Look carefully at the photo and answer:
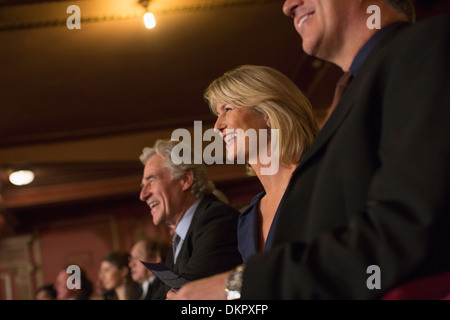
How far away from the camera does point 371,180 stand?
3.03 feet

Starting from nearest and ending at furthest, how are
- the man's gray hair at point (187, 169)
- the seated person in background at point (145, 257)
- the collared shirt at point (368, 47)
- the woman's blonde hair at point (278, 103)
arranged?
the collared shirt at point (368, 47) → the woman's blonde hair at point (278, 103) → the man's gray hair at point (187, 169) → the seated person in background at point (145, 257)

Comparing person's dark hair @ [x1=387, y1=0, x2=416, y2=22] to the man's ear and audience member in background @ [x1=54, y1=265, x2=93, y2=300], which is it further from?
audience member in background @ [x1=54, y1=265, x2=93, y2=300]

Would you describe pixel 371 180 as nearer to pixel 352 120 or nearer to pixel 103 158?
pixel 352 120

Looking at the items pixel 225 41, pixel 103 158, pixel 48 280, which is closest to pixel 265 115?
pixel 225 41

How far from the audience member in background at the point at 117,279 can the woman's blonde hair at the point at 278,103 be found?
A: 2.92 metres

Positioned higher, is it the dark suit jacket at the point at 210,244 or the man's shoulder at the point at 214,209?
the man's shoulder at the point at 214,209

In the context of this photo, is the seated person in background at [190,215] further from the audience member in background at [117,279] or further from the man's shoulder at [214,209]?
the audience member in background at [117,279]

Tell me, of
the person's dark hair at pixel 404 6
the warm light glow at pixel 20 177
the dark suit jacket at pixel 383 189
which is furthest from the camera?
the warm light glow at pixel 20 177

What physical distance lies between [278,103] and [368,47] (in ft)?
2.41

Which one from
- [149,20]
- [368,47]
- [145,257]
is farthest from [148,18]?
[368,47]

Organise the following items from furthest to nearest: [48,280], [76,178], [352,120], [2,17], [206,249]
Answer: [48,280] → [76,178] → [2,17] → [206,249] → [352,120]

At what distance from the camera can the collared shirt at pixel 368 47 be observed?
3.67ft

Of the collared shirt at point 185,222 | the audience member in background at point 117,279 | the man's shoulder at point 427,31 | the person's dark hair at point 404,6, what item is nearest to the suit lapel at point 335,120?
the man's shoulder at point 427,31
